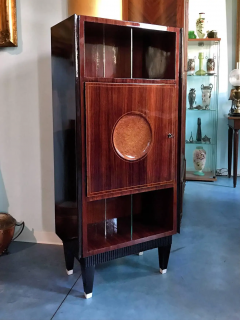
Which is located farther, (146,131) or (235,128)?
(235,128)

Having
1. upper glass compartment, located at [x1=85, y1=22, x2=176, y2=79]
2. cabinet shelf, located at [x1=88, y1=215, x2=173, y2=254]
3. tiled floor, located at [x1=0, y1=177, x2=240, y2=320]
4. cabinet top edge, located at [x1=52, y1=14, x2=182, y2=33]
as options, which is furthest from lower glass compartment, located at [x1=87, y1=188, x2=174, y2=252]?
cabinet top edge, located at [x1=52, y1=14, x2=182, y2=33]

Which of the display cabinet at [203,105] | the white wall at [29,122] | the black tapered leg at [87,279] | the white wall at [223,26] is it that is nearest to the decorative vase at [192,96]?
the display cabinet at [203,105]

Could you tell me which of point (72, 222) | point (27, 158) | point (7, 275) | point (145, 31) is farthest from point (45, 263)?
point (145, 31)

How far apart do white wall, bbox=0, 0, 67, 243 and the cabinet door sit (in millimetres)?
710

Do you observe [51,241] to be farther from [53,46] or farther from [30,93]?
[53,46]

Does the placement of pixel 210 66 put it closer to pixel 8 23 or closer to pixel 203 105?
pixel 203 105

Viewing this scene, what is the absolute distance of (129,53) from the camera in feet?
6.66

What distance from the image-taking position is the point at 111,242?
1.82 metres

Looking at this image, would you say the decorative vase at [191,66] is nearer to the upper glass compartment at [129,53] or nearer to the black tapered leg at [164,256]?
the upper glass compartment at [129,53]

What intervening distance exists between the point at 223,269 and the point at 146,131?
93 cm

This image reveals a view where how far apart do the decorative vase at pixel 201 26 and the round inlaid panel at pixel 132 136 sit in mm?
2667

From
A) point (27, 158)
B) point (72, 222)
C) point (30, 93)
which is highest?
point (30, 93)

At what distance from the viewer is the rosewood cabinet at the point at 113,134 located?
1636mm

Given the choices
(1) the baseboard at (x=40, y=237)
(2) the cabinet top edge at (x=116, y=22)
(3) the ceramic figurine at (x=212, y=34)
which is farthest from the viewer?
(3) the ceramic figurine at (x=212, y=34)
